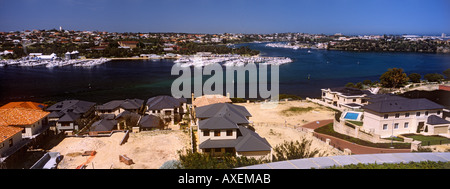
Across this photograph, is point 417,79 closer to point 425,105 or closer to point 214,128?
point 425,105

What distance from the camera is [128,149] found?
43.5 ft

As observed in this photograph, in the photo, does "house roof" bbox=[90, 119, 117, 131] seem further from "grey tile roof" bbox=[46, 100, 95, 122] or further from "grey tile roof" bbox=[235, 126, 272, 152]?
"grey tile roof" bbox=[235, 126, 272, 152]

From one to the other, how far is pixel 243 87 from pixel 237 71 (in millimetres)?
14108

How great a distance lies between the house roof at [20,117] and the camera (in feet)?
43.6

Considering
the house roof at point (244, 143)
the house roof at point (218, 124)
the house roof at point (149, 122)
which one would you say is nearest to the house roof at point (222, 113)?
the house roof at point (218, 124)

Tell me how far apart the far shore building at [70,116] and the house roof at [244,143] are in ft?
30.7

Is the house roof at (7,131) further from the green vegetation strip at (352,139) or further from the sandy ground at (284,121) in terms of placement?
the green vegetation strip at (352,139)

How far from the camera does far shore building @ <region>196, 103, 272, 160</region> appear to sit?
11.3 metres

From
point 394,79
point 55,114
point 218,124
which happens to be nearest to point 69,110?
point 55,114

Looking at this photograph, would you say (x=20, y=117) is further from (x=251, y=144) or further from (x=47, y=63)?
(x=47, y=63)

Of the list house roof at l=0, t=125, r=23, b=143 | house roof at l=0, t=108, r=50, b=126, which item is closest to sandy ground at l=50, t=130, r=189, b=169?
house roof at l=0, t=108, r=50, b=126

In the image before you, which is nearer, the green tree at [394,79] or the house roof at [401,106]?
the house roof at [401,106]

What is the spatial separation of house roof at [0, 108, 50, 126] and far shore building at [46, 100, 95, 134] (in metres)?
1.58
